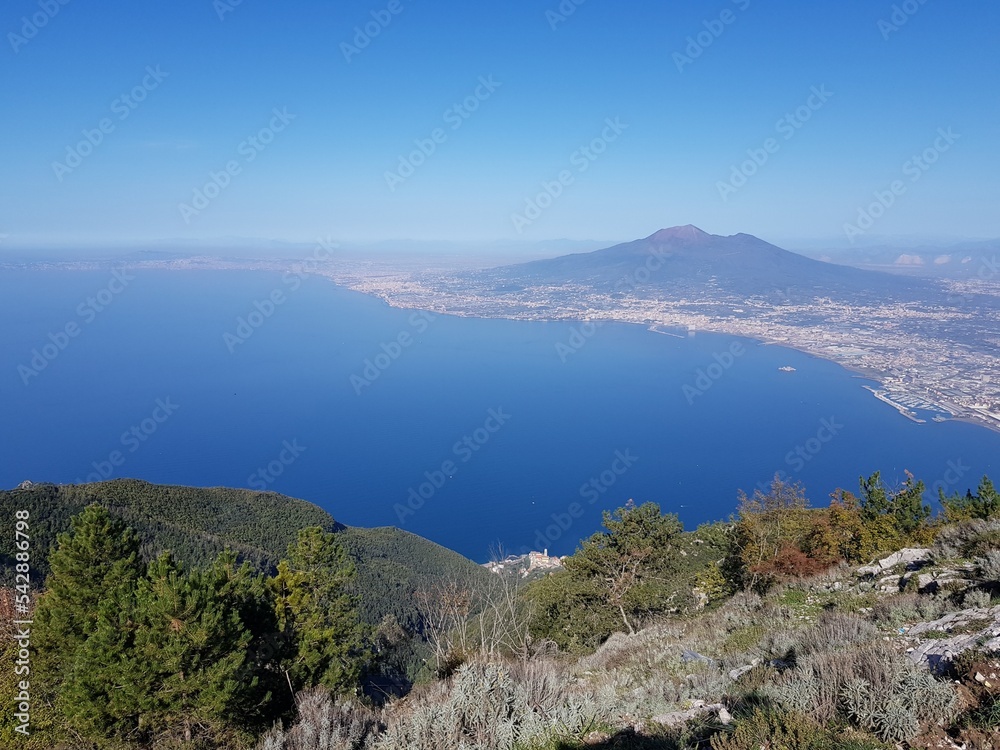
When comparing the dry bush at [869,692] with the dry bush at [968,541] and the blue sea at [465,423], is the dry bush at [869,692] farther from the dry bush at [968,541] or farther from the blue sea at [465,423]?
the blue sea at [465,423]

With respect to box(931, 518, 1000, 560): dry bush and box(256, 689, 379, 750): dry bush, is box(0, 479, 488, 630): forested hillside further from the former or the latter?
box(256, 689, 379, 750): dry bush

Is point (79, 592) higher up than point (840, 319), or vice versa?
point (840, 319)

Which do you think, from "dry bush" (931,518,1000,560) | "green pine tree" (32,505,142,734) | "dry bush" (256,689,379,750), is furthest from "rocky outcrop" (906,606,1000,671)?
"green pine tree" (32,505,142,734)

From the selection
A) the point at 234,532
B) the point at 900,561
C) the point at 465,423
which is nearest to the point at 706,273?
the point at 465,423

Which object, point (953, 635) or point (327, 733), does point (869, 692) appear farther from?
point (327, 733)

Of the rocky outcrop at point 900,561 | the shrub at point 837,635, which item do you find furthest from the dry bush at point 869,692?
the rocky outcrop at point 900,561

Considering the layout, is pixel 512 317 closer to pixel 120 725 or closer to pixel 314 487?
pixel 314 487
